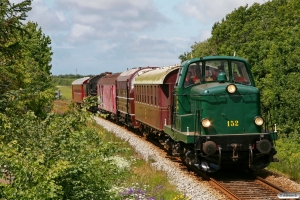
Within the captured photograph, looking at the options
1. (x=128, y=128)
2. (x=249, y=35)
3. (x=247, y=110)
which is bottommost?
(x=128, y=128)

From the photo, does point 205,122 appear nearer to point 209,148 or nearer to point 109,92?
point 209,148

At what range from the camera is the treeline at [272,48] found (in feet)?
116

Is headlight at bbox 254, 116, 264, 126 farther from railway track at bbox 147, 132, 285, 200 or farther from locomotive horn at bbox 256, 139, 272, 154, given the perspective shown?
railway track at bbox 147, 132, 285, 200

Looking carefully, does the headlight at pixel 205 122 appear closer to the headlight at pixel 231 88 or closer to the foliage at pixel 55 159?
the headlight at pixel 231 88

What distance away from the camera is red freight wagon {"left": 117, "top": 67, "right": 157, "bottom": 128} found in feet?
89.7

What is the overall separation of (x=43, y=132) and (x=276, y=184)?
749cm

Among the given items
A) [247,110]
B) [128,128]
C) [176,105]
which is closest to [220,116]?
[247,110]

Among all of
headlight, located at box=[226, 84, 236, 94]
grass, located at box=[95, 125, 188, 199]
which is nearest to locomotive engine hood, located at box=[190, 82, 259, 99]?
headlight, located at box=[226, 84, 236, 94]

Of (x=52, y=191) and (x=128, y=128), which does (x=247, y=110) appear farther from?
(x=128, y=128)

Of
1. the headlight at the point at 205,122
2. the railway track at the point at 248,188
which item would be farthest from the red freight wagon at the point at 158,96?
the railway track at the point at 248,188

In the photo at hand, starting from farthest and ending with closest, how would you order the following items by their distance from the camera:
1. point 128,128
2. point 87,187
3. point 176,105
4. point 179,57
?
point 179,57 < point 128,128 < point 176,105 < point 87,187

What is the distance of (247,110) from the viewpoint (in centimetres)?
1448

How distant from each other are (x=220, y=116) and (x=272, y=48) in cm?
2532

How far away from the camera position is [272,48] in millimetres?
38375
